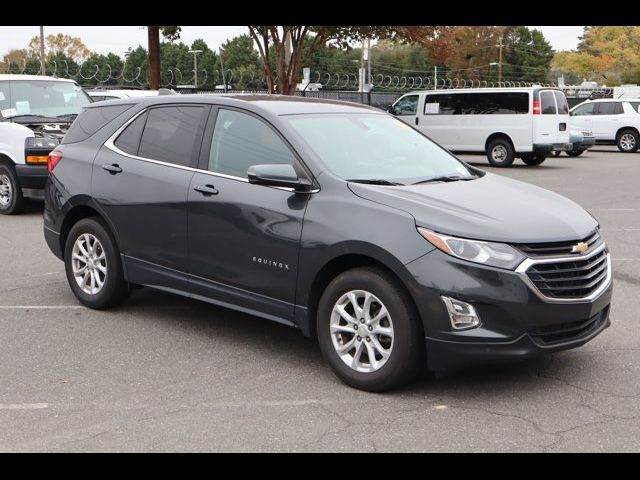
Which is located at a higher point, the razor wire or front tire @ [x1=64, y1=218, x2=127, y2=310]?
the razor wire

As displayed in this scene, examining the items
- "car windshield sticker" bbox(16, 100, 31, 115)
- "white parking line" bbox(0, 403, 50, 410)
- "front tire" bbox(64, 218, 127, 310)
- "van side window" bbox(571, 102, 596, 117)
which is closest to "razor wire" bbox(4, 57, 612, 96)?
"van side window" bbox(571, 102, 596, 117)

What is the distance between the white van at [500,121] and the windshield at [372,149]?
55.3 feet

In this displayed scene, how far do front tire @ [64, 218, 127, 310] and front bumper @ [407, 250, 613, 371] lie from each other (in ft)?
9.17

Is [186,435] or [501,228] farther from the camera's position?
[501,228]

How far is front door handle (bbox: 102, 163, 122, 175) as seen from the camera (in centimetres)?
646

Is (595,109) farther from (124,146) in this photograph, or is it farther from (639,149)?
(124,146)

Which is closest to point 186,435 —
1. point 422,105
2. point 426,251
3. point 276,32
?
point 426,251

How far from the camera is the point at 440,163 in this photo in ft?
19.7

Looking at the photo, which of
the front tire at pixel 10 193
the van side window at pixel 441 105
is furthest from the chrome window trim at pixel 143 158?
the van side window at pixel 441 105

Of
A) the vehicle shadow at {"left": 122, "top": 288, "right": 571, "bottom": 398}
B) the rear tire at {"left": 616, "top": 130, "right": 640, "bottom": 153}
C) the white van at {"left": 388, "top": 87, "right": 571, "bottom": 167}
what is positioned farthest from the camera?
the rear tire at {"left": 616, "top": 130, "right": 640, "bottom": 153}

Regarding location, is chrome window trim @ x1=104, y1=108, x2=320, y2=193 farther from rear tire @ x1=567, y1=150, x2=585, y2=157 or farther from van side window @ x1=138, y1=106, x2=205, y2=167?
rear tire @ x1=567, y1=150, x2=585, y2=157

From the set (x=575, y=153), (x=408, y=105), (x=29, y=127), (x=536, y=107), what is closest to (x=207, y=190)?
(x=29, y=127)

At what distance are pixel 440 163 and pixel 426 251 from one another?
1.51 m

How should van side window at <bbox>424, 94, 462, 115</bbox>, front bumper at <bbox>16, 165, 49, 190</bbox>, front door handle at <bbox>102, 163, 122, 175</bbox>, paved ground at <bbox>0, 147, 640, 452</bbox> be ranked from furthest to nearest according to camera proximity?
1. van side window at <bbox>424, 94, 462, 115</bbox>
2. front bumper at <bbox>16, 165, 49, 190</bbox>
3. front door handle at <bbox>102, 163, 122, 175</bbox>
4. paved ground at <bbox>0, 147, 640, 452</bbox>
